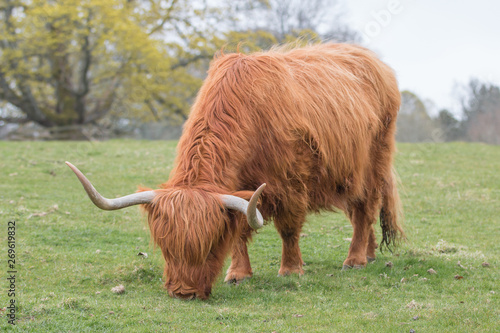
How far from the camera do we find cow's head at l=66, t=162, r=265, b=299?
4.54 meters

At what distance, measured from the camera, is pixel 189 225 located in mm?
4535

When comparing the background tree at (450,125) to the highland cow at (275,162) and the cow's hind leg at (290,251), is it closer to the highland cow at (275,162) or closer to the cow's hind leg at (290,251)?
the highland cow at (275,162)

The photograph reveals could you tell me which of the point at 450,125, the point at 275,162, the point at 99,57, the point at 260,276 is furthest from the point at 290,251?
the point at 450,125

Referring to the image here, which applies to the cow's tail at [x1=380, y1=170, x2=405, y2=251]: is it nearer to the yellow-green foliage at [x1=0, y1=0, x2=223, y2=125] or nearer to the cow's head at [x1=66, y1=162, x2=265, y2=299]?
the cow's head at [x1=66, y1=162, x2=265, y2=299]

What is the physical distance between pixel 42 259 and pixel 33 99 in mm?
22530

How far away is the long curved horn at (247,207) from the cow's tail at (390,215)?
3.07m

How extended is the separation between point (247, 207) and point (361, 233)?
2759mm

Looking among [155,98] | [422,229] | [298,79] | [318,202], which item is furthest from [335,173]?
[155,98]

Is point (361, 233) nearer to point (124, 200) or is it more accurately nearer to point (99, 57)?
point (124, 200)

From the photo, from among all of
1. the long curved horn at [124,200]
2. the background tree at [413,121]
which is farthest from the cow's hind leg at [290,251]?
the background tree at [413,121]

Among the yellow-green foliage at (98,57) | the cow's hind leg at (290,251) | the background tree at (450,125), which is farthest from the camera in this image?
the background tree at (450,125)

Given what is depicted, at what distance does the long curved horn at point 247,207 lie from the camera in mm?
4488

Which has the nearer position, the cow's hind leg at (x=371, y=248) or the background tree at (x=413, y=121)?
the cow's hind leg at (x=371, y=248)

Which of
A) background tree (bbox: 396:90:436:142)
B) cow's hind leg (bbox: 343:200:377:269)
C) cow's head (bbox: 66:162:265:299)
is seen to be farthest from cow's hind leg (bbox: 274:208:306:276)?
background tree (bbox: 396:90:436:142)
